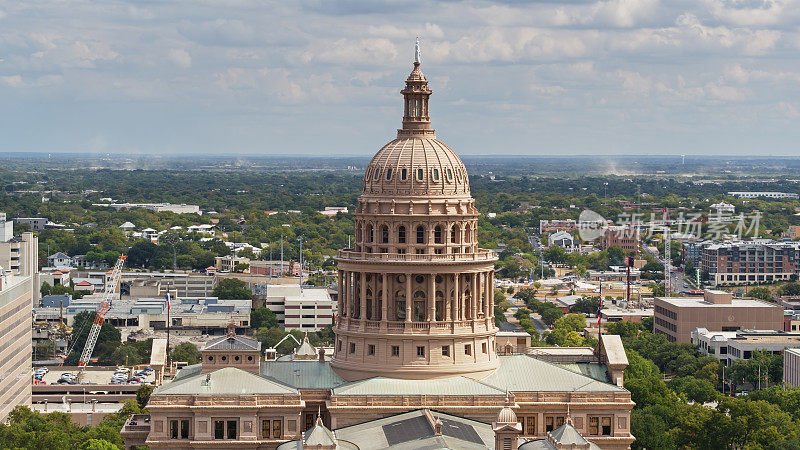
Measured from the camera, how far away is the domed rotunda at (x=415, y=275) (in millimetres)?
100750

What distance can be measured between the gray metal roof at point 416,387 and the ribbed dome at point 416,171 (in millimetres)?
11829

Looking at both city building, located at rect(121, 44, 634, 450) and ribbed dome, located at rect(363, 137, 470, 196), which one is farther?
ribbed dome, located at rect(363, 137, 470, 196)

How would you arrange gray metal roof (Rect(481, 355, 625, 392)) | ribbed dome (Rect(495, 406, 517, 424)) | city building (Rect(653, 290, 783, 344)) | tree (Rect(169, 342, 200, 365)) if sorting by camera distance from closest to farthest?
ribbed dome (Rect(495, 406, 517, 424)) → gray metal roof (Rect(481, 355, 625, 392)) → tree (Rect(169, 342, 200, 365)) → city building (Rect(653, 290, 783, 344))

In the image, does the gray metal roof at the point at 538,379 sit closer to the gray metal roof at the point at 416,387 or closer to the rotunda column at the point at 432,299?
the gray metal roof at the point at 416,387

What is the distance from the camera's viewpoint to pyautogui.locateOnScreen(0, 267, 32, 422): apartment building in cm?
13600

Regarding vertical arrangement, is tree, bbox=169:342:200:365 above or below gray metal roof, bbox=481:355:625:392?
below

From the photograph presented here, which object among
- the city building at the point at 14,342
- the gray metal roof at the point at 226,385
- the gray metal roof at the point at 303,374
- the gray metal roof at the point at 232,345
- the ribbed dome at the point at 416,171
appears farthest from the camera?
the city building at the point at 14,342

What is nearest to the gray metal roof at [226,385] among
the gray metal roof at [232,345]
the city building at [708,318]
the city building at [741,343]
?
the gray metal roof at [232,345]

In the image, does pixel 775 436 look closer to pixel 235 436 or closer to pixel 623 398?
pixel 623 398

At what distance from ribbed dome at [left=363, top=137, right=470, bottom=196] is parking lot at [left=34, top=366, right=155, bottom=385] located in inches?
2470

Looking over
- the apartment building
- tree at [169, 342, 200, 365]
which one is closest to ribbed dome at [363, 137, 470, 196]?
the apartment building

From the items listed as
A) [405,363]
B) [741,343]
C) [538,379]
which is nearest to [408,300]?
[405,363]

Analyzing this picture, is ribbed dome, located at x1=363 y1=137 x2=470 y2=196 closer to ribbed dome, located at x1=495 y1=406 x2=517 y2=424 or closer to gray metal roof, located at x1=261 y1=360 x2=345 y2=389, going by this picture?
gray metal roof, located at x1=261 y1=360 x2=345 y2=389

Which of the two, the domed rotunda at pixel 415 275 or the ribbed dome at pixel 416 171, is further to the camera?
the ribbed dome at pixel 416 171
